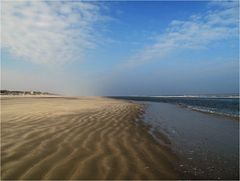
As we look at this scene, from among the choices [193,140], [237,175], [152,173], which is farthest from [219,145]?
[152,173]

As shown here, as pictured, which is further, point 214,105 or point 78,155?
point 214,105

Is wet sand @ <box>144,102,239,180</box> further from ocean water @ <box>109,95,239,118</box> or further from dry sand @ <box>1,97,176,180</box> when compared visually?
ocean water @ <box>109,95,239,118</box>

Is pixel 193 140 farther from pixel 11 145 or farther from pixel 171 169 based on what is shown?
pixel 11 145

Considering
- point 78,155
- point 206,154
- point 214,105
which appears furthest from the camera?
point 214,105

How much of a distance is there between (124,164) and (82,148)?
5.14ft

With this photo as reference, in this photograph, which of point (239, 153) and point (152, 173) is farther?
point (239, 153)

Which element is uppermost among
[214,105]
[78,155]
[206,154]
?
[214,105]

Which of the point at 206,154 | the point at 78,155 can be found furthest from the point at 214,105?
the point at 78,155

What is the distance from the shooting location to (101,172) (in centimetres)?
499

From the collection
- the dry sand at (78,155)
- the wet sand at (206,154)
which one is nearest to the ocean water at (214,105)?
the wet sand at (206,154)

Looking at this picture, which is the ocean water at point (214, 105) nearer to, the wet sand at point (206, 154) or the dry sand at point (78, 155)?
the wet sand at point (206, 154)

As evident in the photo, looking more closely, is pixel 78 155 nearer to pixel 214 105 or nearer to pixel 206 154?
pixel 206 154

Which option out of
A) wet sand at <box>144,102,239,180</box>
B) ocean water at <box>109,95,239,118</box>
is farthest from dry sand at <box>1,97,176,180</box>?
ocean water at <box>109,95,239,118</box>

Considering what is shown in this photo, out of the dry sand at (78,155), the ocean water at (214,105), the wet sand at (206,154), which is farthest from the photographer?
the ocean water at (214,105)
